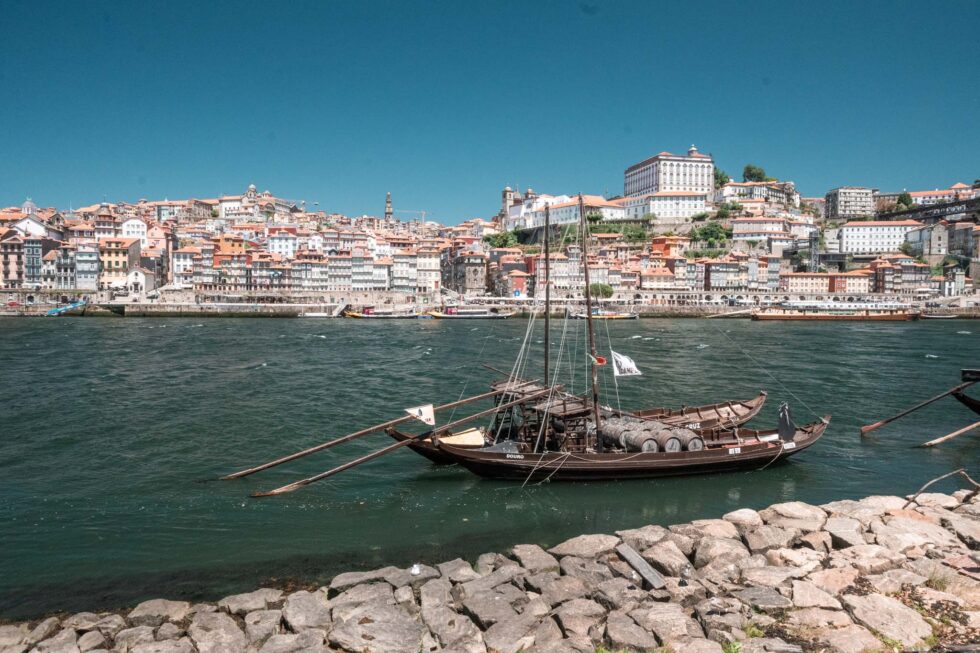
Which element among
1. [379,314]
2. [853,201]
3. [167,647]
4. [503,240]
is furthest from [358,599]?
[853,201]

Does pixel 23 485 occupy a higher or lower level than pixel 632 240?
lower

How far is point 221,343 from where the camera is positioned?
142ft

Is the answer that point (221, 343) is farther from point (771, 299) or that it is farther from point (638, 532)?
point (771, 299)

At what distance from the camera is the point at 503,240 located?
390 feet

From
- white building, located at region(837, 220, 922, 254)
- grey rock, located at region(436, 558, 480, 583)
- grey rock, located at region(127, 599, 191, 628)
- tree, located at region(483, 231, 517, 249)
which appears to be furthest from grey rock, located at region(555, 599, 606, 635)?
white building, located at region(837, 220, 922, 254)

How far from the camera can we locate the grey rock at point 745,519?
1006cm

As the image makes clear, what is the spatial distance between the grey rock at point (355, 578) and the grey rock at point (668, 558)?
132 inches

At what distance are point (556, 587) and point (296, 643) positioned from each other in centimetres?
299

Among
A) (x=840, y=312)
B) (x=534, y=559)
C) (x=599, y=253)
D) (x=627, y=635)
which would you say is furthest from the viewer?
(x=599, y=253)

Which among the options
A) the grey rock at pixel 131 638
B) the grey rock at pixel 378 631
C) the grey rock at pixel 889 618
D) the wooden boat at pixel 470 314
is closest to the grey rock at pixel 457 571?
the grey rock at pixel 378 631

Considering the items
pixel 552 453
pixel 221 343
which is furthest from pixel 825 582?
pixel 221 343

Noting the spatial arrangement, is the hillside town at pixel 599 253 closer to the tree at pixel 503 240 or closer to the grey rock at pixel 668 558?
the tree at pixel 503 240

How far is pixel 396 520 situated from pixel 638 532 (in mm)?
4115

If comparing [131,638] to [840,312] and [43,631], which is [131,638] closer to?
[43,631]
